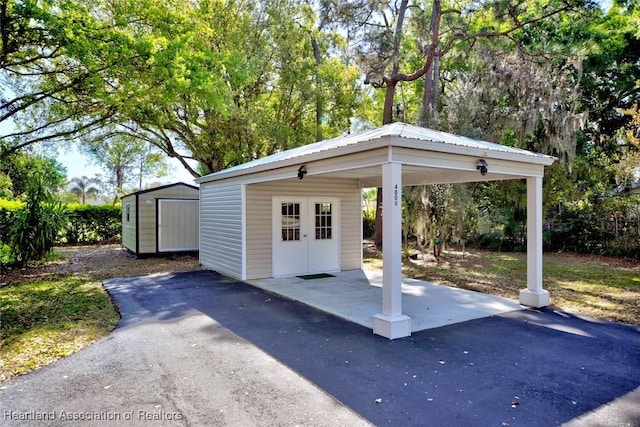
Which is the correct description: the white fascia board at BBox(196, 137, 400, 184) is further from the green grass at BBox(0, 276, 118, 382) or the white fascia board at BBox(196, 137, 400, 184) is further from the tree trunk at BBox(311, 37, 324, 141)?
the tree trunk at BBox(311, 37, 324, 141)

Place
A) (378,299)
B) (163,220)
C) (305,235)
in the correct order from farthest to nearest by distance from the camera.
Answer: (163,220) → (305,235) → (378,299)

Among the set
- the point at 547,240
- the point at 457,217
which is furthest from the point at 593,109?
the point at 457,217

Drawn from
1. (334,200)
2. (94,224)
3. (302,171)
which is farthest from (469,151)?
(94,224)

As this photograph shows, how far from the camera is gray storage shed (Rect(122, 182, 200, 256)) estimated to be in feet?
38.0

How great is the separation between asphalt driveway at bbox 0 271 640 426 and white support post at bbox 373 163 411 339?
172 millimetres

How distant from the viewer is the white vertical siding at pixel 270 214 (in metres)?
8.20

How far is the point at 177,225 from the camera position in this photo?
12.1 metres

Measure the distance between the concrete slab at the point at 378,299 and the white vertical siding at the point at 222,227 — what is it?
3.13ft

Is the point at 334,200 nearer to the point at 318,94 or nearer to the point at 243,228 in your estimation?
the point at 243,228

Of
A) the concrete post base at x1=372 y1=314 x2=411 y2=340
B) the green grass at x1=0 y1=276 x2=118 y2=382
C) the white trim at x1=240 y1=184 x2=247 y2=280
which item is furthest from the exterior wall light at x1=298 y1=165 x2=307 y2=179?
the green grass at x1=0 y1=276 x2=118 y2=382

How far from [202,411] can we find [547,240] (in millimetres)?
13549

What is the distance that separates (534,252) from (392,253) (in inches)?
112

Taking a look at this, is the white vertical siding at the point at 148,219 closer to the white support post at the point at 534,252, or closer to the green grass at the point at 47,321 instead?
the green grass at the point at 47,321

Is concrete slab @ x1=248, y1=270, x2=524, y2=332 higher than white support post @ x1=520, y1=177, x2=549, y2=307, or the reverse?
white support post @ x1=520, y1=177, x2=549, y2=307
